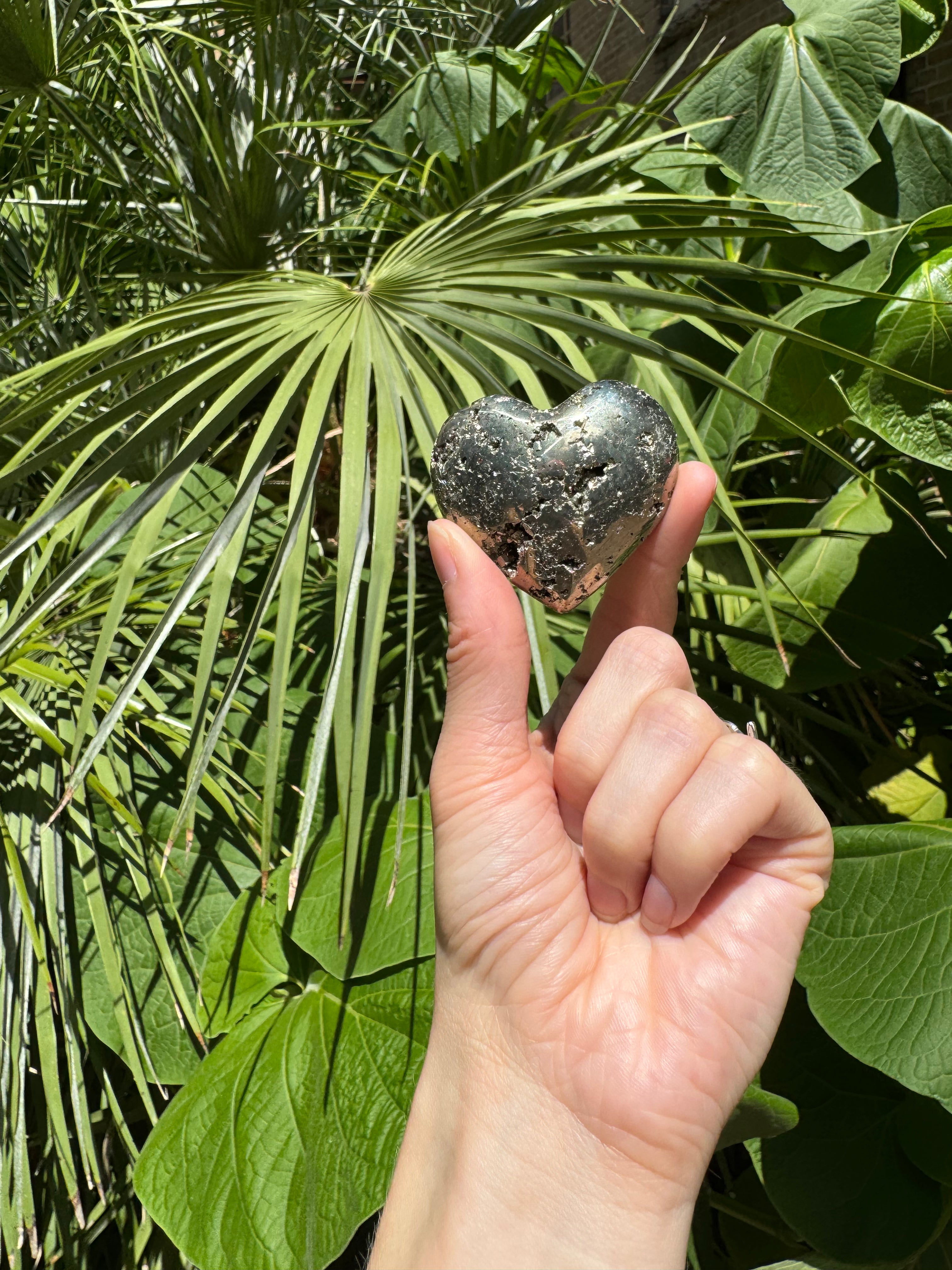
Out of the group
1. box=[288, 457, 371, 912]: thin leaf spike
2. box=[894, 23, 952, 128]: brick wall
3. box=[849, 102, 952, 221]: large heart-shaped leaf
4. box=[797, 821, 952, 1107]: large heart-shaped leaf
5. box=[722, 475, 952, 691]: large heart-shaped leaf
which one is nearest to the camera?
box=[288, 457, 371, 912]: thin leaf spike

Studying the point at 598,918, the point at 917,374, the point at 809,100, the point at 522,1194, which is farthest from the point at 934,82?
the point at 522,1194

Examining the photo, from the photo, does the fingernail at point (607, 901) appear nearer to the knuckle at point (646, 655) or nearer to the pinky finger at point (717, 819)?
the pinky finger at point (717, 819)

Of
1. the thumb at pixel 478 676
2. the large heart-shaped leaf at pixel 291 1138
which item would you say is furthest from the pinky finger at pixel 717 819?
the large heart-shaped leaf at pixel 291 1138

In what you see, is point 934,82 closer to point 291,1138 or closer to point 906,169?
point 906,169

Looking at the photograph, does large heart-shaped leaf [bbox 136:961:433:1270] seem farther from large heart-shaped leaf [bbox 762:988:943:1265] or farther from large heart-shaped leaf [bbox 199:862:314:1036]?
large heart-shaped leaf [bbox 762:988:943:1265]

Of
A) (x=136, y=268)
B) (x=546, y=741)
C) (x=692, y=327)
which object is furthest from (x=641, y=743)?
(x=136, y=268)

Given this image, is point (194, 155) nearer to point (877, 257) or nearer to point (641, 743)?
point (877, 257)

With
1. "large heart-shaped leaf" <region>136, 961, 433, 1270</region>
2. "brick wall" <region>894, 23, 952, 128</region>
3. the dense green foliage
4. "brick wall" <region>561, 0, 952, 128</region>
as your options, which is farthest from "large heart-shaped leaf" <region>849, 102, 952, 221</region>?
"brick wall" <region>894, 23, 952, 128</region>
